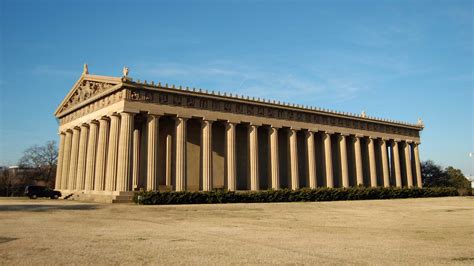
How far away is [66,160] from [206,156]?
74.8 feet

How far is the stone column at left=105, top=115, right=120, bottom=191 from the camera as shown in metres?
40.2

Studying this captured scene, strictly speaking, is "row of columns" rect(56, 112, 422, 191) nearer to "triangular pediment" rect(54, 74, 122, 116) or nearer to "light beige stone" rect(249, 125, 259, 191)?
"light beige stone" rect(249, 125, 259, 191)

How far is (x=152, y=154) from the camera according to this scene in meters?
40.2

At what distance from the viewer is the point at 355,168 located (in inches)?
2363

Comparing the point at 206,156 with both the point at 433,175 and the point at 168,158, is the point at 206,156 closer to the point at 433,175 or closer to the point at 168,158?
the point at 168,158

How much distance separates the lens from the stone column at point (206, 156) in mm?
43438

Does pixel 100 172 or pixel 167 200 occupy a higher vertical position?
pixel 100 172

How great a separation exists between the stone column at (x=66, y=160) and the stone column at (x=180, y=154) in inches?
816

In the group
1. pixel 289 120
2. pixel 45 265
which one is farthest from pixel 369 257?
pixel 289 120

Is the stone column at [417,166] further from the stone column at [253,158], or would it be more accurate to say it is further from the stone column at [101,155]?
the stone column at [101,155]

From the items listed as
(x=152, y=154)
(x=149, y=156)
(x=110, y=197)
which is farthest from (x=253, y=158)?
(x=110, y=197)

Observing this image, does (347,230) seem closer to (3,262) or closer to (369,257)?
(369,257)

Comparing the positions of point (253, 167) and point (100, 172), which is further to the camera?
point (253, 167)

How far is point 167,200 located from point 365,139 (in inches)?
A: 1614
